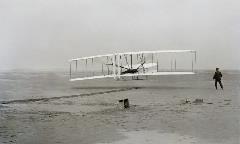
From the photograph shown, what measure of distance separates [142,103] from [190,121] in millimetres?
3083

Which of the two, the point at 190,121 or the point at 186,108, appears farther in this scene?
the point at 186,108

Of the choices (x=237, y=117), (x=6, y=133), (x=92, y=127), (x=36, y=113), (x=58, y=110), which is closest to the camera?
(x=6, y=133)

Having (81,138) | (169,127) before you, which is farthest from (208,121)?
(81,138)

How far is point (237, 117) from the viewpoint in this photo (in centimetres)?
664

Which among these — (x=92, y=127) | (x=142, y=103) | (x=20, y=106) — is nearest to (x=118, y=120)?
(x=92, y=127)

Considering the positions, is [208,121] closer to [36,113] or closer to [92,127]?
[92,127]

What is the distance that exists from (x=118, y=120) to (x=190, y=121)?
124cm

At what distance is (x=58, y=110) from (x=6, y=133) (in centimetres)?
268

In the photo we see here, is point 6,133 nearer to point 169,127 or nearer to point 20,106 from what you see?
point 169,127

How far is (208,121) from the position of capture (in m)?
6.31

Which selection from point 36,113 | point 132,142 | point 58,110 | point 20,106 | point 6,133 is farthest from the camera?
point 20,106

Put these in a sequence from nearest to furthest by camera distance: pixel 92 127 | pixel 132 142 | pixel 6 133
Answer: pixel 132 142 → pixel 6 133 → pixel 92 127

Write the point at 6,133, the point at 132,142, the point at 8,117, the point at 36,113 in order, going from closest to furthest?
the point at 132,142
the point at 6,133
the point at 8,117
the point at 36,113

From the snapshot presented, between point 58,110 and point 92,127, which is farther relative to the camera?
point 58,110
